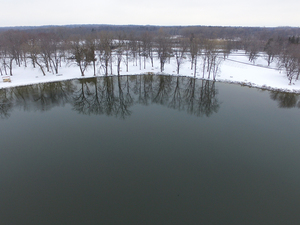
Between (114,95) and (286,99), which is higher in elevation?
(286,99)

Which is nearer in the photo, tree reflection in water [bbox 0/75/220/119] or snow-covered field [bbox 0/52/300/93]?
tree reflection in water [bbox 0/75/220/119]

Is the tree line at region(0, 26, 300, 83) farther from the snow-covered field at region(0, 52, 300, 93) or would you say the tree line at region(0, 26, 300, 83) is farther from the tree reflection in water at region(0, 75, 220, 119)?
the tree reflection in water at region(0, 75, 220, 119)

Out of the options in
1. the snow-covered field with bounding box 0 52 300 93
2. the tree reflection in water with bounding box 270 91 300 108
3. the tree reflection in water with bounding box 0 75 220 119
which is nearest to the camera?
the tree reflection in water with bounding box 0 75 220 119

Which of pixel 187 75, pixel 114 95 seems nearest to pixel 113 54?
pixel 187 75

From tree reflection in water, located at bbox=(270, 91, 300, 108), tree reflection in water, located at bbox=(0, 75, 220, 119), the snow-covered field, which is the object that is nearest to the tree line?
the snow-covered field

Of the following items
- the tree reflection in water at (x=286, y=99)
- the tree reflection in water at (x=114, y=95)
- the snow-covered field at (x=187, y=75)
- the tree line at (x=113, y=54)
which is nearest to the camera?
the tree reflection in water at (x=114, y=95)

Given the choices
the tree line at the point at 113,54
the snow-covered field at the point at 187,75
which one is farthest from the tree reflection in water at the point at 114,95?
the tree line at the point at 113,54

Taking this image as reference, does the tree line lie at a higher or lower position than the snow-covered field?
higher

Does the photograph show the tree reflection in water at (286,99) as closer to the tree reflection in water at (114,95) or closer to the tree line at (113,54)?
the tree line at (113,54)

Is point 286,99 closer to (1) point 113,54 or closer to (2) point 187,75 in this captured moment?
(2) point 187,75
